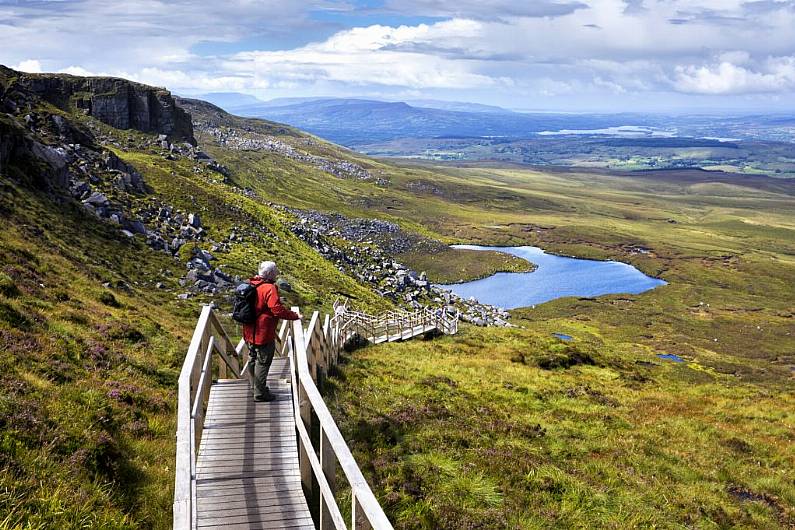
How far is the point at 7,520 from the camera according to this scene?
5789 millimetres

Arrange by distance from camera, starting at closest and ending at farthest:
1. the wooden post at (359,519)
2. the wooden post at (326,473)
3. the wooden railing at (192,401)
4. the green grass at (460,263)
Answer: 1. the wooden post at (359,519)
2. the wooden railing at (192,401)
3. the wooden post at (326,473)
4. the green grass at (460,263)

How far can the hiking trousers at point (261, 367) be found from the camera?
1076 cm

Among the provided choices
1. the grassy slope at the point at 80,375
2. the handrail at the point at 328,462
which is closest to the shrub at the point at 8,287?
the grassy slope at the point at 80,375

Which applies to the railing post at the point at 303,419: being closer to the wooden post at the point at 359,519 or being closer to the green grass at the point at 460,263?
the wooden post at the point at 359,519

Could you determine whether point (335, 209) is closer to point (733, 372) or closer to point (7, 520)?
point (733, 372)

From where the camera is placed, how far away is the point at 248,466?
8555 mm

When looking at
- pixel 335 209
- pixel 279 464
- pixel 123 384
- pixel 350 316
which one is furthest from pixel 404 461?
pixel 335 209

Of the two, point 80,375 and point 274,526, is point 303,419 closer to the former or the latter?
point 274,526

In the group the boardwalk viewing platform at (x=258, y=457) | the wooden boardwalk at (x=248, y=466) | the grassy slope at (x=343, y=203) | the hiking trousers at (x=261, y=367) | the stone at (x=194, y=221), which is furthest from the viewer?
the grassy slope at (x=343, y=203)

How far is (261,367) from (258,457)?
225 centimetres

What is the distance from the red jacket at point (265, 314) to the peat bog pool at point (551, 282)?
92576 millimetres

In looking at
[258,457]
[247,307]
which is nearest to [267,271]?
[247,307]

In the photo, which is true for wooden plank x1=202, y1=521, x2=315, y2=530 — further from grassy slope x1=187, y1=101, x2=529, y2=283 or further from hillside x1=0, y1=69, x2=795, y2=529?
grassy slope x1=187, y1=101, x2=529, y2=283

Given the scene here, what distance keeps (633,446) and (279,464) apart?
460 inches
